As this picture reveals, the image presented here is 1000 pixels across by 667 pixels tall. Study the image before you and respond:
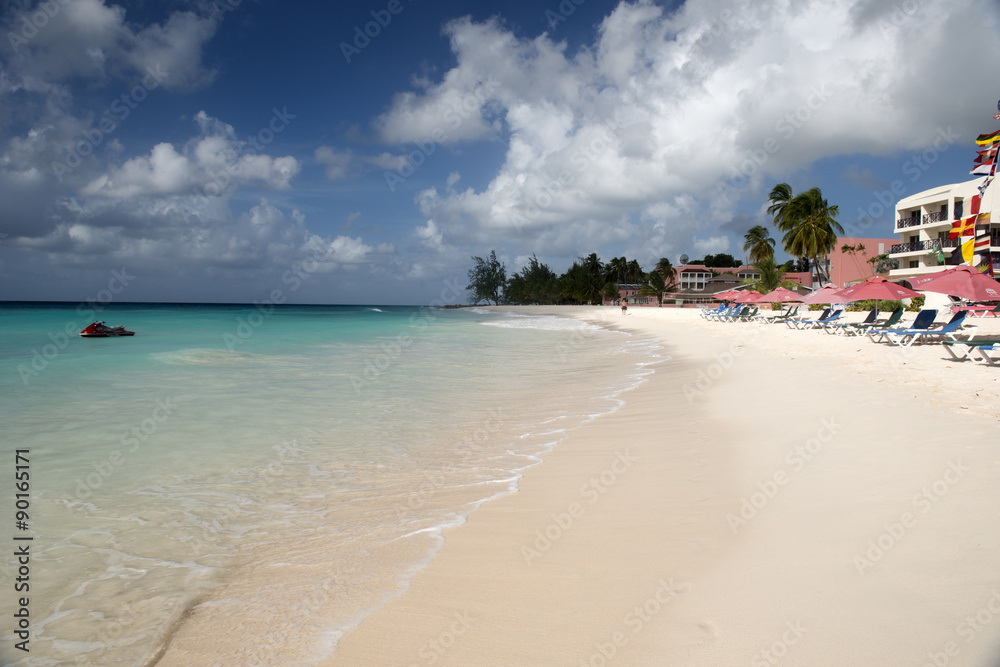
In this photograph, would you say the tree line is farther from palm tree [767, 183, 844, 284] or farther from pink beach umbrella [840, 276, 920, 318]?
pink beach umbrella [840, 276, 920, 318]

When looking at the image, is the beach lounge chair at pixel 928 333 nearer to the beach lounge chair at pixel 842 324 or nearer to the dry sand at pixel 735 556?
the beach lounge chair at pixel 842 324

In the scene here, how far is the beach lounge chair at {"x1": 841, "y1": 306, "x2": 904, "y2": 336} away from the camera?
614 inches

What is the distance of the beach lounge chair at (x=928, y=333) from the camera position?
40.7 ft

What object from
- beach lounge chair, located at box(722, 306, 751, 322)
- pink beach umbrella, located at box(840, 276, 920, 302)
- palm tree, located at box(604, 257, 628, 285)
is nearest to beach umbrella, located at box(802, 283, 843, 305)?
pink beach umbrella, located at box(840, 276, 920, 302)

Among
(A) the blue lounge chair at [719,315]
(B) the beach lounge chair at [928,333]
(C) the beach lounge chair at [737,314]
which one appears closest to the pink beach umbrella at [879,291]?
(B) the beach lounge chair at [928,333]

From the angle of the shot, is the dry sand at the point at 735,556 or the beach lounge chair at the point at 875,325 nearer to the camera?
the dry sand at the point at 735,556

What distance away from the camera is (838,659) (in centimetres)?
211

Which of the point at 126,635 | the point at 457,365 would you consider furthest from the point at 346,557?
the point at 457,365

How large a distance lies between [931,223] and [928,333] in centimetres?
3422

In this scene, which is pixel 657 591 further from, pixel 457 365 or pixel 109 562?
pixel 457 365

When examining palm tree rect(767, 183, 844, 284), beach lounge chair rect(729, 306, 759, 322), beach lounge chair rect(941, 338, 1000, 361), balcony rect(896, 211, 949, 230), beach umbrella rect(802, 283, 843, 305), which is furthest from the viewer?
palm tree rect(767, 183, 844, 284)

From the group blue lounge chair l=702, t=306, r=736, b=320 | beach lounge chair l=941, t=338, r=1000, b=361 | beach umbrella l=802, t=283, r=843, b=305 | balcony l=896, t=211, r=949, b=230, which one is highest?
balcony l=896, t=211, r=949, b=230

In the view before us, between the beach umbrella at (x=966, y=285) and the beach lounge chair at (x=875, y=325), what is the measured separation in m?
2.82

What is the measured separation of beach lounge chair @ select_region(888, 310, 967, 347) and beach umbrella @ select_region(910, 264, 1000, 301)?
729 millimetres
